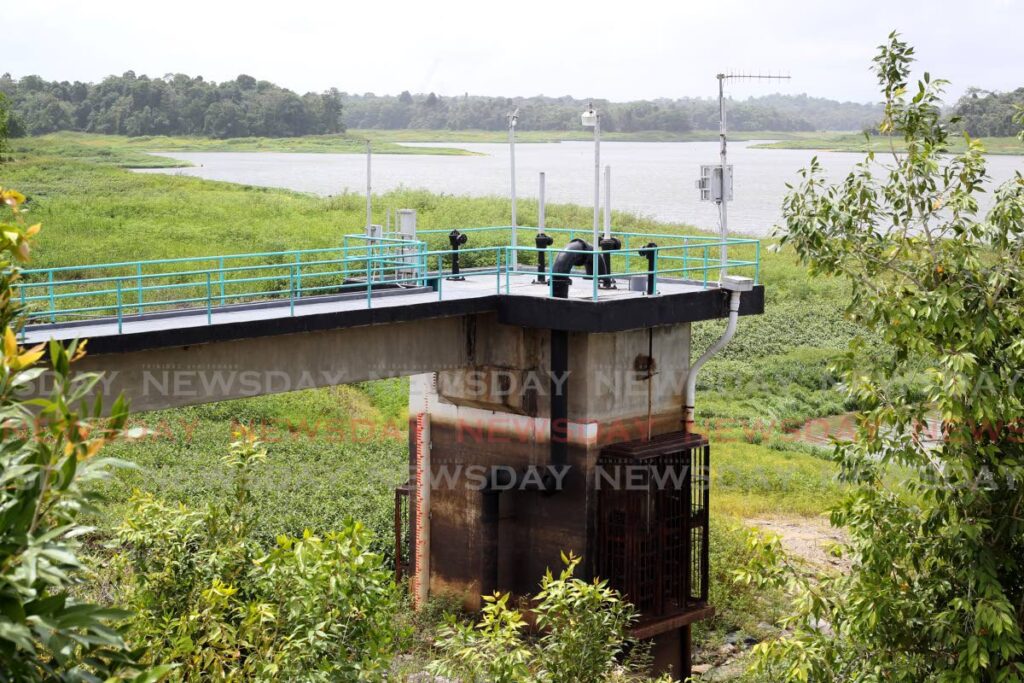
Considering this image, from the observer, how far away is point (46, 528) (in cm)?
765

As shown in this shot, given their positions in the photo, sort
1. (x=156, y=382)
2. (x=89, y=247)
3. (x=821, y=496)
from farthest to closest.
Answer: (x=89, y=247) < (x=821, y=496) < (x=156, y=382)

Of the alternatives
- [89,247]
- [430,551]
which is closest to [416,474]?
[430,551]

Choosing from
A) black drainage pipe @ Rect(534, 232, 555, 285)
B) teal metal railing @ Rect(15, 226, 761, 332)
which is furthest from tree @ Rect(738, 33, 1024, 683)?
black drainage pipe @ Rect(534, 232, 555, 285)

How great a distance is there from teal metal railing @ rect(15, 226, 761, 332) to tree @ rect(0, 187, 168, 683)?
4.91 m

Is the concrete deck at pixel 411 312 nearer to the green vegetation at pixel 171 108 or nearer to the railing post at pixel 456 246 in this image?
the railing post at pixel 456 246

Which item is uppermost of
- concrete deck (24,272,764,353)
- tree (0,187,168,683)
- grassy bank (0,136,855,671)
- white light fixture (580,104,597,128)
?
white light fixture (580,104,597,128)

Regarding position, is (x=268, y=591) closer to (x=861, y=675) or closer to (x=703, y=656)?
(x=861, y=675)

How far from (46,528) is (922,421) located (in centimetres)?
928

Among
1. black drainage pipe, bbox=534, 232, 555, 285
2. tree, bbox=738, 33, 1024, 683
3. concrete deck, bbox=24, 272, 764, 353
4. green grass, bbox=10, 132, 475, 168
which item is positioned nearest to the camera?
tree, bbox=738, 33, 1024, 683

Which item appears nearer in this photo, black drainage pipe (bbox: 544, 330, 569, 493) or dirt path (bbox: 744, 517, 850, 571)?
black drainage pipe (bbox: 544, 330, 569, 493)

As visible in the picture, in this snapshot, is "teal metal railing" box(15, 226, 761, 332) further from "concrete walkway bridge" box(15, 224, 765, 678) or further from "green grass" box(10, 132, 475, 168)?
"green grass" box(10, 132, 475, 168)

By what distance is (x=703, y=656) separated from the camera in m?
24.9

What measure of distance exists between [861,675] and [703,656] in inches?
436

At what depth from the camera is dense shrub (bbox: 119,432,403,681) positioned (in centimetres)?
1139
